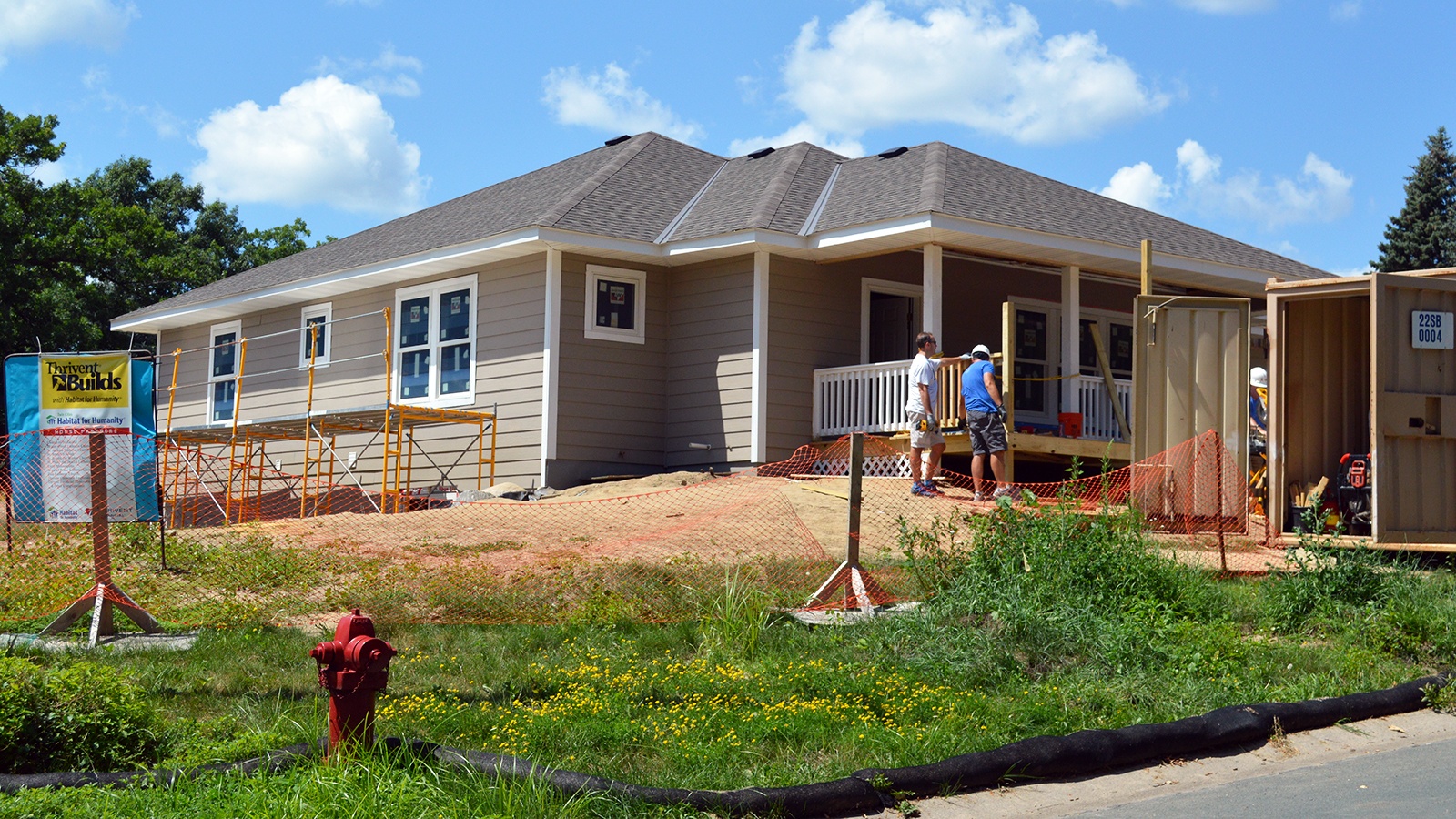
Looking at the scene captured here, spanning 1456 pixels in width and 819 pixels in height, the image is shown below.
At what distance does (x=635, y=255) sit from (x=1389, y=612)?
11054mm

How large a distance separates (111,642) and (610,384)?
9.81 m

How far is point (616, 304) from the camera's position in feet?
57.0

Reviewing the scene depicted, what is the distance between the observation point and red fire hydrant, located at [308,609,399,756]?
4762 millimetres

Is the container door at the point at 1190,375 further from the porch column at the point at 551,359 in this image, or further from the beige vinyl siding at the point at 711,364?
the porch column at the point at 551,359

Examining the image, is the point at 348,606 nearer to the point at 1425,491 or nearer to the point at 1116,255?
the point at 1425,491

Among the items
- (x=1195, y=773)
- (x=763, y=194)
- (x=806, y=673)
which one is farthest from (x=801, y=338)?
(x=1195, y=773)

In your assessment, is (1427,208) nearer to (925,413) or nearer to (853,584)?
(925,413)

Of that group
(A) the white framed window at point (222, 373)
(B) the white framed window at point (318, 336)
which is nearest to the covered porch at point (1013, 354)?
(B) the white framed window at point (318, 336)

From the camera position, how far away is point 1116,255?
55.2ft

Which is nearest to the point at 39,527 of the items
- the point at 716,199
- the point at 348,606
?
the point at 348,606

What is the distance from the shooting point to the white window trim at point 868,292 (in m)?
17.5

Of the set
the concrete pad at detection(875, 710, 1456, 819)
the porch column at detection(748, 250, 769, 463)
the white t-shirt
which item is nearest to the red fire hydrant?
the concrete pad at detection(875, 710, 1456, 819)

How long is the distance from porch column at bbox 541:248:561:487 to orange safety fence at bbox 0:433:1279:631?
153 centimetres

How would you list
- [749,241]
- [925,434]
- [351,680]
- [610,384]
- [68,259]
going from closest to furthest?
1. [351,680]
2. [925,434]
3. [749,241]
4. [610,384]
5. [68,259]
